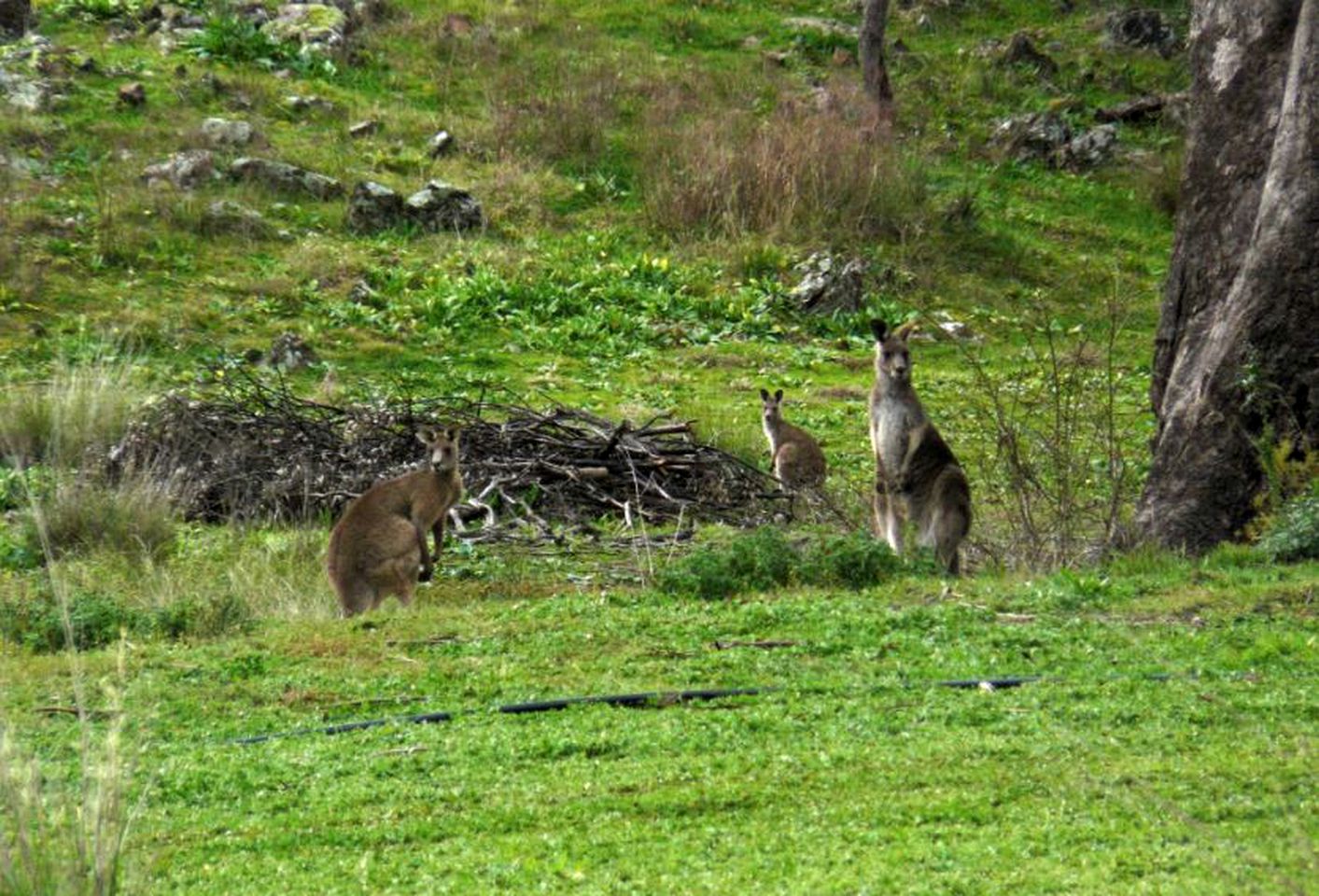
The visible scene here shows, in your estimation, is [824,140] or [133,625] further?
[824,140]

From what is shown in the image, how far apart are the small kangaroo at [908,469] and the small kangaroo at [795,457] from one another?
7.17ft

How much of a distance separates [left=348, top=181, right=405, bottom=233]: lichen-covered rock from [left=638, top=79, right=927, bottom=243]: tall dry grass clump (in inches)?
141

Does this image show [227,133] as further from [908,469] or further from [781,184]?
[908,469]

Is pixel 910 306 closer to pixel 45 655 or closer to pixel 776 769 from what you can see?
A: pixel 45 655

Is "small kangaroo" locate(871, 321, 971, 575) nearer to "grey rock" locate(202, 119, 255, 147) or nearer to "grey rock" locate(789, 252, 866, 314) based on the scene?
"grey rock" locate(789, 252, 866, 314)

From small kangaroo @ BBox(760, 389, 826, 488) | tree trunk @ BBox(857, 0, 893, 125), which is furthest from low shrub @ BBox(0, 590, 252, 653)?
tree trunk @ BBox(857, 0, 893, 125)

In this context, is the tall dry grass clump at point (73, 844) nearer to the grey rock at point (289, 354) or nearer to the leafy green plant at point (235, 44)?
the grey rock at point (289, 354)

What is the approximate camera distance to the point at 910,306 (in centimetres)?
2297

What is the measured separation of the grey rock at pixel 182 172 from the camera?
23812 millimetres

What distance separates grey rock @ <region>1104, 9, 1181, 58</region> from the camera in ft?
120

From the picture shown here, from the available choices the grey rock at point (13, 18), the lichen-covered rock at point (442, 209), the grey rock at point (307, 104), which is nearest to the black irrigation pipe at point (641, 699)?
the lichen-covered rock at point (442, 209)

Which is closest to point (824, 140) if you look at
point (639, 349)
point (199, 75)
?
point (639, 349)

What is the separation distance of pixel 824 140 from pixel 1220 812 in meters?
19.7

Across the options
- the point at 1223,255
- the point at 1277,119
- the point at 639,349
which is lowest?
the point at 639,349
